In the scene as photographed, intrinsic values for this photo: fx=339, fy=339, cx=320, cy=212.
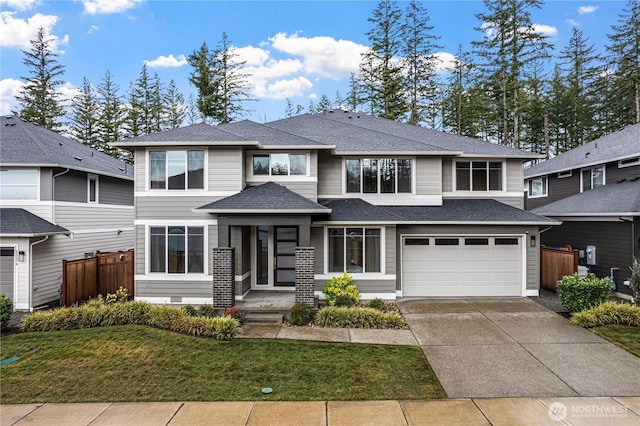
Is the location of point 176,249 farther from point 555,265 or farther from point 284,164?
point 555,265

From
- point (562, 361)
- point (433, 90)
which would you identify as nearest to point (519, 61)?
point (433, 90)

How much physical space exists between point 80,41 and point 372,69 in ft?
A: 56.2

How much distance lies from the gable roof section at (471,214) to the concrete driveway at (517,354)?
110 inches

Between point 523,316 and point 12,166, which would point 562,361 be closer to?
point 523,316

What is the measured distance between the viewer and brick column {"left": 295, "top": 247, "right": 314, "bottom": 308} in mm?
9820

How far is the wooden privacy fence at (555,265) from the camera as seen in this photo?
1145 centimetres

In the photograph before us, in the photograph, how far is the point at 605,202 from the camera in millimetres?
12664

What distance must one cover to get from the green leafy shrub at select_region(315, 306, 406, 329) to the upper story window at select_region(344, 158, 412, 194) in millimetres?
4983

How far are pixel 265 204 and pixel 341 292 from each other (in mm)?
3461

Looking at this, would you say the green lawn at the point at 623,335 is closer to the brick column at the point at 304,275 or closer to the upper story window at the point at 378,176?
the upper story window at the point at 378,176

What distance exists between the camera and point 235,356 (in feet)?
23.0

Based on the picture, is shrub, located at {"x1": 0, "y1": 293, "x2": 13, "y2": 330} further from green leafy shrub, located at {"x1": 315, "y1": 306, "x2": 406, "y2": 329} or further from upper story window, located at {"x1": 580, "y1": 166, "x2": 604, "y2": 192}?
upper story window, located at {"x1": 580, "y1": 166, "x2": 604, "y2": 192}

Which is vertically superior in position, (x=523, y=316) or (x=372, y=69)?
(x=372, y=69)
